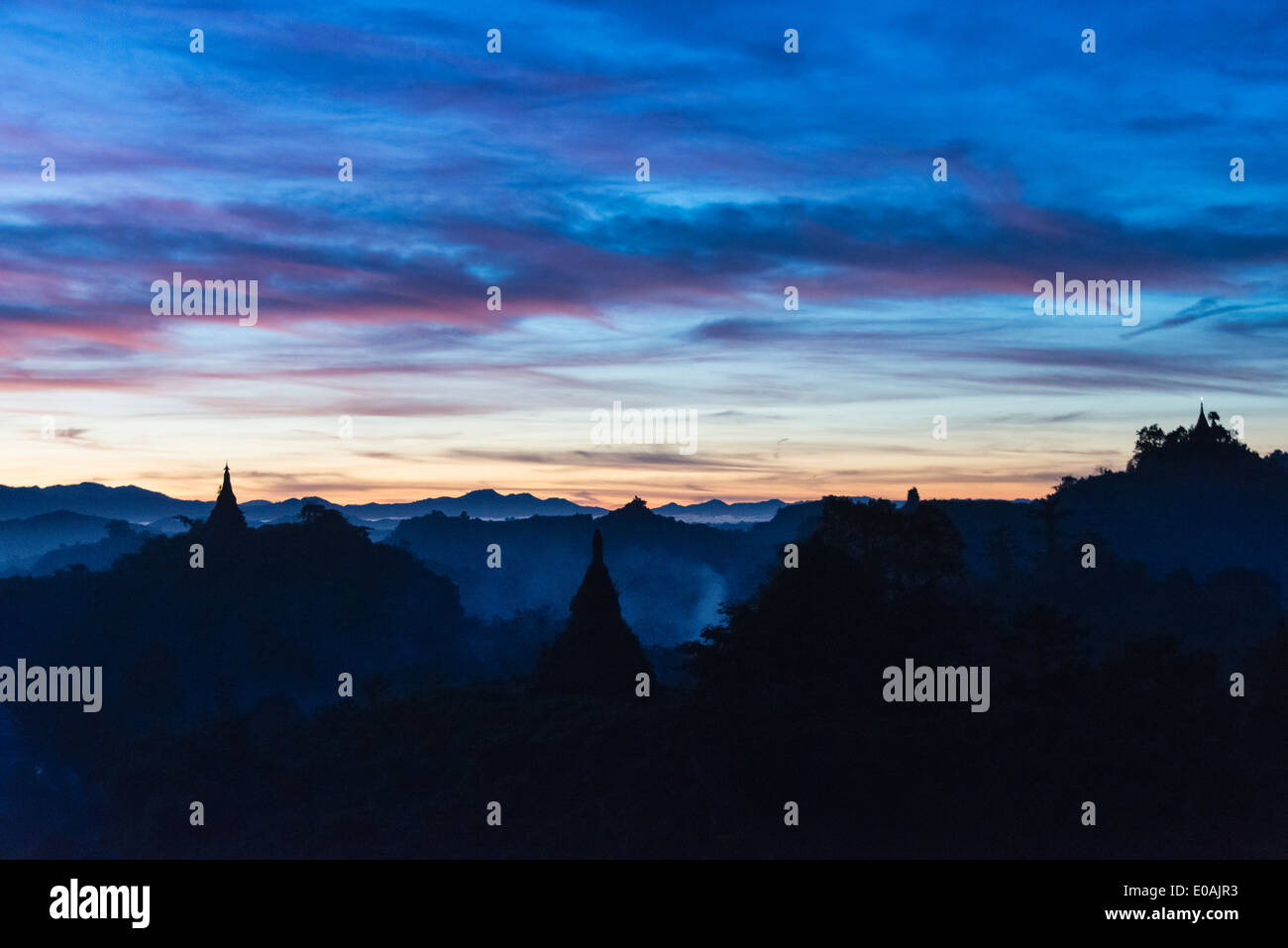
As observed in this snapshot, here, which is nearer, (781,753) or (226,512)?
(781,753)

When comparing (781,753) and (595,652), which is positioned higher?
(595,652)

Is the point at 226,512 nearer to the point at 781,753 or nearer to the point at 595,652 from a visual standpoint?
the point at 595,652

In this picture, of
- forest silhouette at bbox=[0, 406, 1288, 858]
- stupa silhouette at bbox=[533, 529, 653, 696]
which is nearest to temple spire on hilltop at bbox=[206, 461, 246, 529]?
forest silhouette at bbox=[0, 406, 1288, 858]

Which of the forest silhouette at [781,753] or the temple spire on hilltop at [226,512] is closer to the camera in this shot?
the forest silhouette at [781,753]

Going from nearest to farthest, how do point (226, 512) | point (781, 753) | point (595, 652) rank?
point (781, 753) < point (595, 652) < point (226, 512)

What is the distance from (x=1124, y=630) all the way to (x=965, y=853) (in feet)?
167

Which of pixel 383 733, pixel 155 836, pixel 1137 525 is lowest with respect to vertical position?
pixel 155 836

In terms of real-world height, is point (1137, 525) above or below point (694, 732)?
above

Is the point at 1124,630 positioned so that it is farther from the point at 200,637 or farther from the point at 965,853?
the point at 200,637

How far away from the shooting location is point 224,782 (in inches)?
1943

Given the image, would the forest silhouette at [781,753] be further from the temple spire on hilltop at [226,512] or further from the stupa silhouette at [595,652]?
the temple spire on hilltop at [226,512]

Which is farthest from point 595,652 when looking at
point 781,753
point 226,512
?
point 226,512

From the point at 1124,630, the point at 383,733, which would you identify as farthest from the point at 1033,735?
the point at 1124,630

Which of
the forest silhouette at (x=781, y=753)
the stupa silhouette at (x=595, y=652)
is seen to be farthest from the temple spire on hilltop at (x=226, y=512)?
the stupa silhouette at (x=595, y=652)
